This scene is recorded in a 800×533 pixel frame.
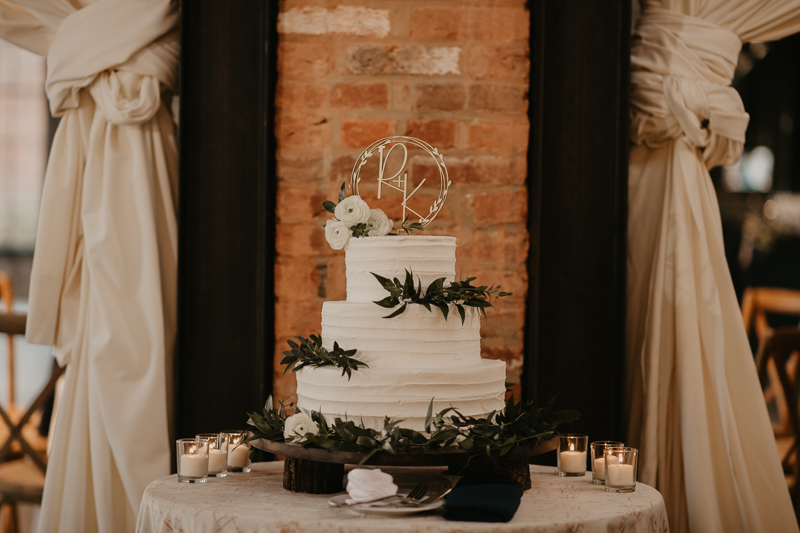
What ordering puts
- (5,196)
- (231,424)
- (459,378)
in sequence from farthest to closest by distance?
→ (5,196) < (231,424) < (459,378)

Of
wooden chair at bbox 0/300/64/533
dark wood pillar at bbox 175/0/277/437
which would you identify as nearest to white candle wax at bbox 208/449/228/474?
dark wood pillar at bbox 175/0/277/437

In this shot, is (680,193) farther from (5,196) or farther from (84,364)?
(5,196)

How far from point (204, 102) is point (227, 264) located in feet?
1.57

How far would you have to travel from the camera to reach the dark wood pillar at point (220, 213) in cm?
202

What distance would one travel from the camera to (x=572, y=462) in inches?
63.2

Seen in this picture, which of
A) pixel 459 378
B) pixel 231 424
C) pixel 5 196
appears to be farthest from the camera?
pixel 5 196

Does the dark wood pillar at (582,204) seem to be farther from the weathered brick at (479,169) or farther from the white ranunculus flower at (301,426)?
the white ranunculus flower at (301,426)

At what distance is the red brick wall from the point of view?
80.4 inches

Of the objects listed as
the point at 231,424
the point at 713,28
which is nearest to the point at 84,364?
the point at 231,424

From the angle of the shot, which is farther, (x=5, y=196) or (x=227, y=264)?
(x=5, y=196)

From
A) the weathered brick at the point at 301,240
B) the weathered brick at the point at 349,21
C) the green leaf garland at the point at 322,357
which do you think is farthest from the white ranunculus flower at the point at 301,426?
the weathered brick at the point at 349,21

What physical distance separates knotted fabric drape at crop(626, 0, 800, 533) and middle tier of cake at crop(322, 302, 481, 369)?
0.93 meters

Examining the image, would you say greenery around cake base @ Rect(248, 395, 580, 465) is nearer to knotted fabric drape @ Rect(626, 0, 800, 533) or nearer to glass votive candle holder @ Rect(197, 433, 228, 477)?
glass votive candle holder @ Rect(197, 433, 228, 477)

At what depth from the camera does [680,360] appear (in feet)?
6.71
